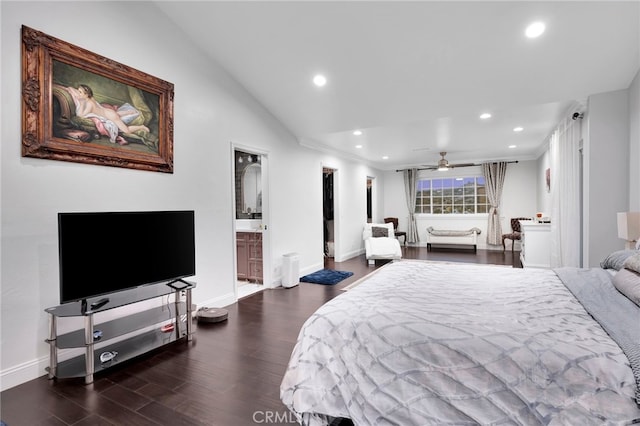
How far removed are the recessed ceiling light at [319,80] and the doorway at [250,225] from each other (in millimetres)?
1355

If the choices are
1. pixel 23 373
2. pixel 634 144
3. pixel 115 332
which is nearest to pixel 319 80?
pixel 115 332

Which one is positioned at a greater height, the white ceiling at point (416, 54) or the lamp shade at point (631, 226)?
→ the white ceiling at point (416, 54)

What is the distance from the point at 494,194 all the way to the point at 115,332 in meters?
8.97

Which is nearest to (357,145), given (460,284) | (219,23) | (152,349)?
(219,23)

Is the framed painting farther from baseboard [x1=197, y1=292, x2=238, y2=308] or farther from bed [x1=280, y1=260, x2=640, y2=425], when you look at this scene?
bed [x1=280, y1=260, x2=640, y2=425]

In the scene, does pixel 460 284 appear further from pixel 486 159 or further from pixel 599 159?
pixel 486 159

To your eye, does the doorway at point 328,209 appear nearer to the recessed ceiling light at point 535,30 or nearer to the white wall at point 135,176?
the white wall at point 135,176

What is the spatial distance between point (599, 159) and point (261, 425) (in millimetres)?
4512

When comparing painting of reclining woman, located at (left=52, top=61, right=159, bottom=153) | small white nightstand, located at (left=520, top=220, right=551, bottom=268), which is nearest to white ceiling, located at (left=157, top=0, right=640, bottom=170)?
painting of reclining woman, located at (left=52, top=61, right=159, bottom=153)

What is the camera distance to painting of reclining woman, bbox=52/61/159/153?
8.30ft

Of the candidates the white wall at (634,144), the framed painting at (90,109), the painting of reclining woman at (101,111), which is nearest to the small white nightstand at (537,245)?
the white wall at (634,144)

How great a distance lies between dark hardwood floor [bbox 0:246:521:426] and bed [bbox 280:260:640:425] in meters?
0.50

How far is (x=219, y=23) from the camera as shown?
3375 millimetres

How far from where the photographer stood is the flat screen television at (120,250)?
2279 millimetres
